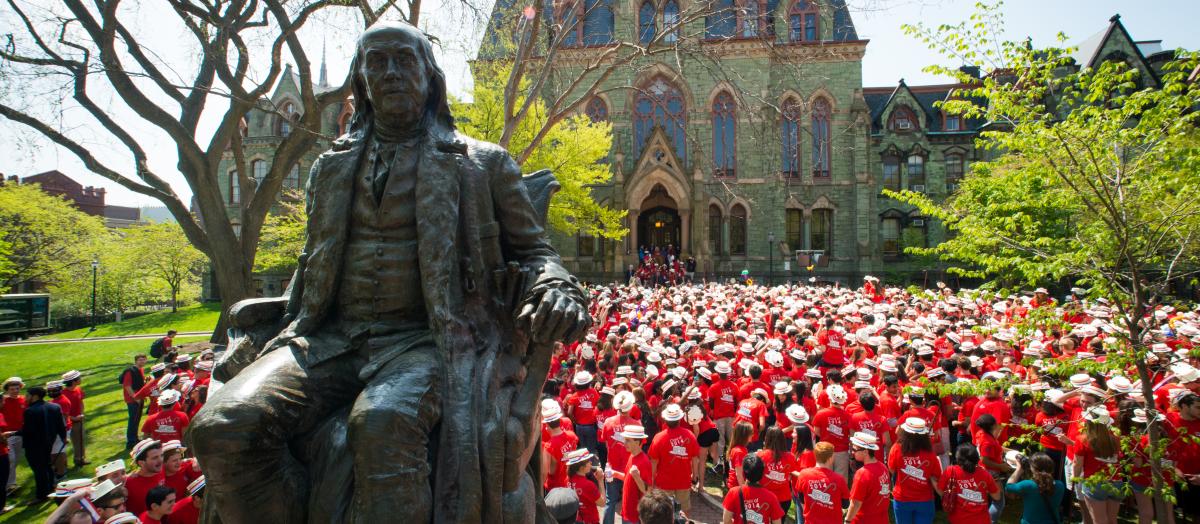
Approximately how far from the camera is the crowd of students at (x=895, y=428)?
571 cm

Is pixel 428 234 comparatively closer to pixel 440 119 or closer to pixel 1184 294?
pixel 440 119

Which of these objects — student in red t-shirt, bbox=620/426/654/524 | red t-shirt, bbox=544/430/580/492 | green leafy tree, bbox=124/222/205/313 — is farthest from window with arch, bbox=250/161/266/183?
student in red t-shirt, bbox=620/426/654/524

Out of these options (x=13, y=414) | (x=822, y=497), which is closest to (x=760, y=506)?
(x=822, y=497)

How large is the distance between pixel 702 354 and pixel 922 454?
484 cm

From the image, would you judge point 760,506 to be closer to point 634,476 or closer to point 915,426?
point 634,476

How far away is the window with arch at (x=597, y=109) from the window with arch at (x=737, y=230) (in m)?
9.58

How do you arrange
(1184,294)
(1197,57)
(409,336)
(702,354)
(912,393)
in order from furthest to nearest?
(1184,294)
(702,354)
(912,393)
(1197,57)
(409,336)

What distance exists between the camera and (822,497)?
5.56 metres

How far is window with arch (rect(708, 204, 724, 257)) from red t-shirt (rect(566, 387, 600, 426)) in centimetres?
2848

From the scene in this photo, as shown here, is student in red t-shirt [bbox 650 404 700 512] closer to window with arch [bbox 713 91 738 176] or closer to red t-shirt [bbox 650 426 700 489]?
red t-shirt [bbox 650 426 700 489]

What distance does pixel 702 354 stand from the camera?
10.7 meters

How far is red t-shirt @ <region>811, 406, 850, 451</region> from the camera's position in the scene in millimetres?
7281

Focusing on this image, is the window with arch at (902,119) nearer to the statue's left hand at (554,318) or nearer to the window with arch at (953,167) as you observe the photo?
the window with arch at (953,167)

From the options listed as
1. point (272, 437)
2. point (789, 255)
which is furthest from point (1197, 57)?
point (789, 255)
